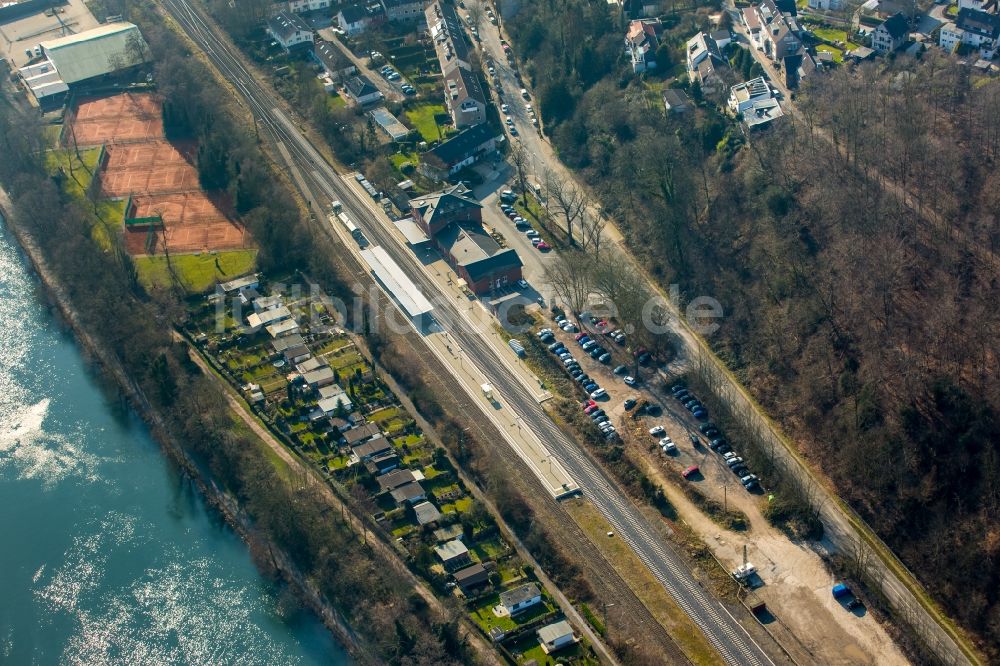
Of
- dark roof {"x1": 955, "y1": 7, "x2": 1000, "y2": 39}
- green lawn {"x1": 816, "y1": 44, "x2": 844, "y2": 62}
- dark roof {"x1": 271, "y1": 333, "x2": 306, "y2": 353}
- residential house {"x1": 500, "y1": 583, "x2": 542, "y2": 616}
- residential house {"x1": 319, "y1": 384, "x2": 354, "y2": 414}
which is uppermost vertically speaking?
dark roof {"x1": 955, "y1": 7, "x2": 1000, "y2": 39}

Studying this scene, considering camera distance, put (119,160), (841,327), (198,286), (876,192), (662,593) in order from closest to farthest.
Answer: (662,593), (841,327), (876,192), (198,286), (119,160)

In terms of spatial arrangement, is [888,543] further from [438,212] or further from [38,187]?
[38,187]

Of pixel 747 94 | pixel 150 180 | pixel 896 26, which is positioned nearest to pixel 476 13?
pixel 747 94

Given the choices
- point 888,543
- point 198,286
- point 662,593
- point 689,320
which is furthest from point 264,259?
point 888,543

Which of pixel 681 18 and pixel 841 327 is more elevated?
pixel 681 18

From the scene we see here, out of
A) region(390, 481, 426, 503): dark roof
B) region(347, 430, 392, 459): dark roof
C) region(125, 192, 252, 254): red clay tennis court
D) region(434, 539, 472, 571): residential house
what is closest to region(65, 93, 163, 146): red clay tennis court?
region(125, 192, 252, 254): red clay tennis court

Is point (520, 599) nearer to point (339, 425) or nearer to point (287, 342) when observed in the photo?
point (339, 425)

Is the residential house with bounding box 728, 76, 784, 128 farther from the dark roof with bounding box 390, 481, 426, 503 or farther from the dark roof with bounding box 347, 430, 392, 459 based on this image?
the dark roof with bounding box 390, 481, 426, 503
